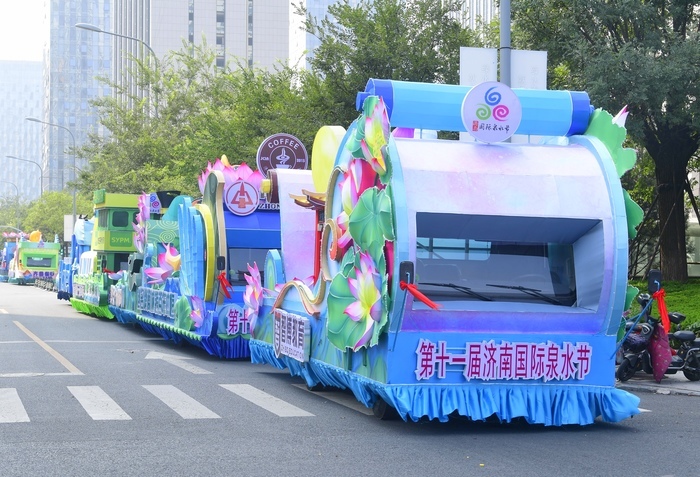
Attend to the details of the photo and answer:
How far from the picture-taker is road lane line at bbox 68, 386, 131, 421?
1034 centimetres

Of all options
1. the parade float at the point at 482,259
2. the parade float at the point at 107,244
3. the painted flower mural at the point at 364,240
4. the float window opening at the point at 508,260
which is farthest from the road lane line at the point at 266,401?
the parade float at the point at 107,244

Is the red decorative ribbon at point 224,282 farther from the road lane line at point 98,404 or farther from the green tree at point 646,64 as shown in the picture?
the green tree at point 646,64

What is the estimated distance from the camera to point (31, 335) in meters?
21.9

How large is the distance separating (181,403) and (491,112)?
4.51 m

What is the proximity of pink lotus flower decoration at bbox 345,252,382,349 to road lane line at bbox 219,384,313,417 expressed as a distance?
4.56 feet

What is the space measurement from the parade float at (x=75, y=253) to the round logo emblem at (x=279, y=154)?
15724mm

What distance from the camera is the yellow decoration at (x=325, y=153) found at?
12.0 meters

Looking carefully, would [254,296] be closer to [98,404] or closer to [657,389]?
[98,404]

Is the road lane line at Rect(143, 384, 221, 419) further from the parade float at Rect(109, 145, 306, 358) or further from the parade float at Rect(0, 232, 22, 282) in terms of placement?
the parade float at Rect(0, 232, 22, 282)

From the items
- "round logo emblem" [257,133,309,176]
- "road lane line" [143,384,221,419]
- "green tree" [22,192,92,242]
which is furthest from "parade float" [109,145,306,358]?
"green tree" [22,192,92,242]

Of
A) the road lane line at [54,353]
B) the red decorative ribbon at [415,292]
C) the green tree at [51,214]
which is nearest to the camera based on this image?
the red decorative ribbon at [415,292]

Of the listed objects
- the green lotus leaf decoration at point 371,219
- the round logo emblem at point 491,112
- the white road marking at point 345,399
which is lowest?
the white road marking at point 345,399

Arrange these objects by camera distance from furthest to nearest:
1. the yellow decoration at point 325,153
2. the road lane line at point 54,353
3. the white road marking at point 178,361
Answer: the white road marking at point 178,361
the road lane line at point 54,353
the yellow decoration at point 325,153

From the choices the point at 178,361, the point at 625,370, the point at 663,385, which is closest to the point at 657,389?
the point at 663,385
